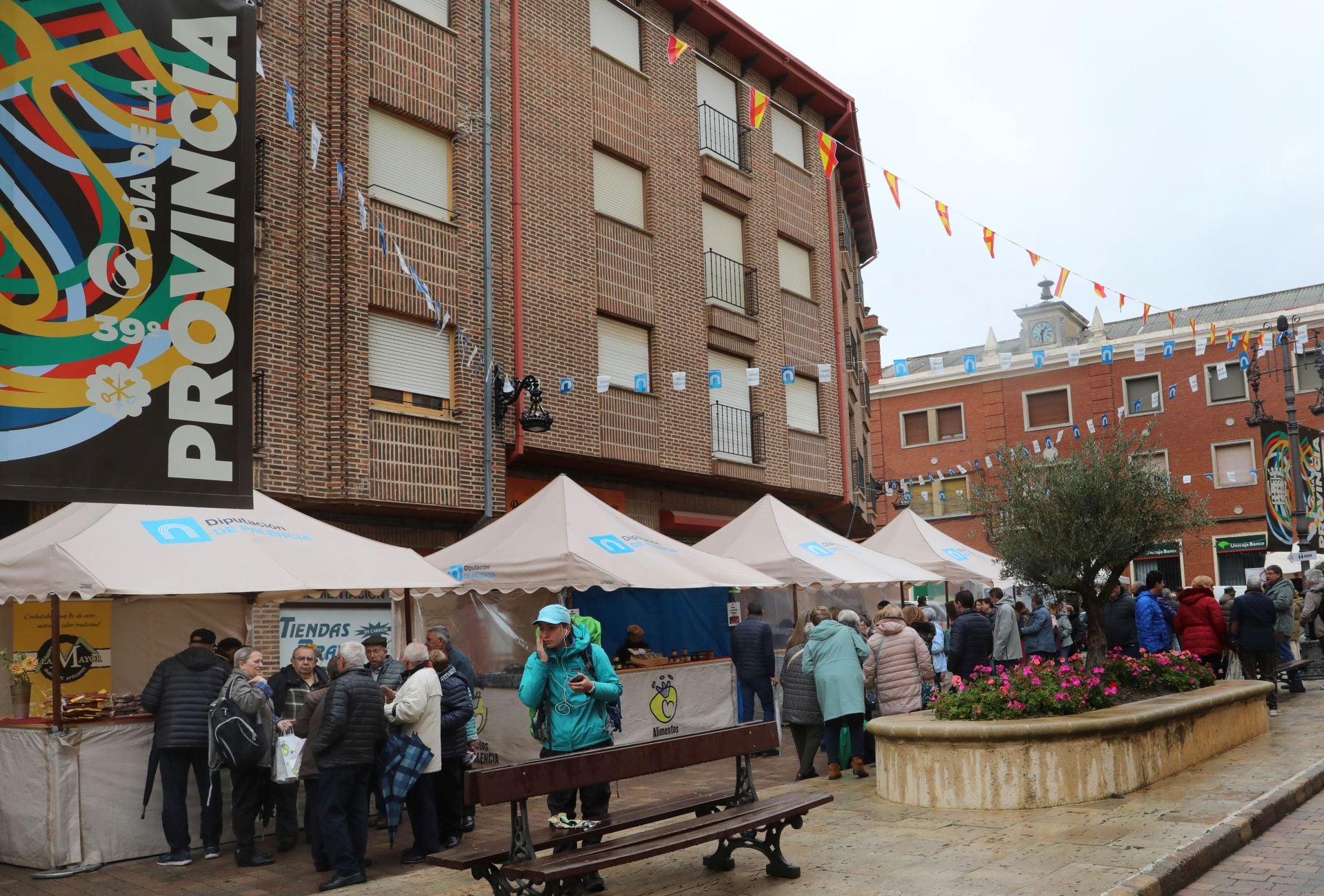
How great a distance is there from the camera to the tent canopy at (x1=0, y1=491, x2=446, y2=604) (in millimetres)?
8781

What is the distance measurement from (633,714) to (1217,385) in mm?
36268

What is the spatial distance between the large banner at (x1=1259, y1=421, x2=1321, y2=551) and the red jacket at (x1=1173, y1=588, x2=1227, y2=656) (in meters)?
5.23

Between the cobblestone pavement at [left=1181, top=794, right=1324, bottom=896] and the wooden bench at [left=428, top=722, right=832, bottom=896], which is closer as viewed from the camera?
the wooden bench at [left=428, top=722, right=832, bottom=896]

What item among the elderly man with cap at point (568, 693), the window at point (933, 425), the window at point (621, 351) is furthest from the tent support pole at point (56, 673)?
the window at point (933, 425)

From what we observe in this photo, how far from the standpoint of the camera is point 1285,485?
69.5 ft

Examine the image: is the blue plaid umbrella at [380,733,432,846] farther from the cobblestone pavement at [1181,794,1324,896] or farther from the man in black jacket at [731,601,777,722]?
the man in black jacket at [731,601,777,722]

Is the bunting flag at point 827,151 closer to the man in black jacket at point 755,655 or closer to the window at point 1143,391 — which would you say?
the man in black jacket at point 755,655

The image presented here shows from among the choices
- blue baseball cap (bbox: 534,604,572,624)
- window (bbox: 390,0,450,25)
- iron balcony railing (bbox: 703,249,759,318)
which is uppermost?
window (bbox: 390,0,450,25)

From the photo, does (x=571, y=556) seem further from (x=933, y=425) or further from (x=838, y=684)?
(x=933, y=425)

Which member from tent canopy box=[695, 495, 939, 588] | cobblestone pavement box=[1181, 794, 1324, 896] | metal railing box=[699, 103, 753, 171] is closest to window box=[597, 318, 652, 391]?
tent canopy box=[695, 495, 939, 588]

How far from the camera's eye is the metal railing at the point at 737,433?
2275 cm

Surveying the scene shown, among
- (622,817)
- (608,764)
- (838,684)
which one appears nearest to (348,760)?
(622,817)

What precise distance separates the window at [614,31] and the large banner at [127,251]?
1497 centimetres

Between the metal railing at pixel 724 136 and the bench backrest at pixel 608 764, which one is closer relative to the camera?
the bench backrest at pixel 608 764
